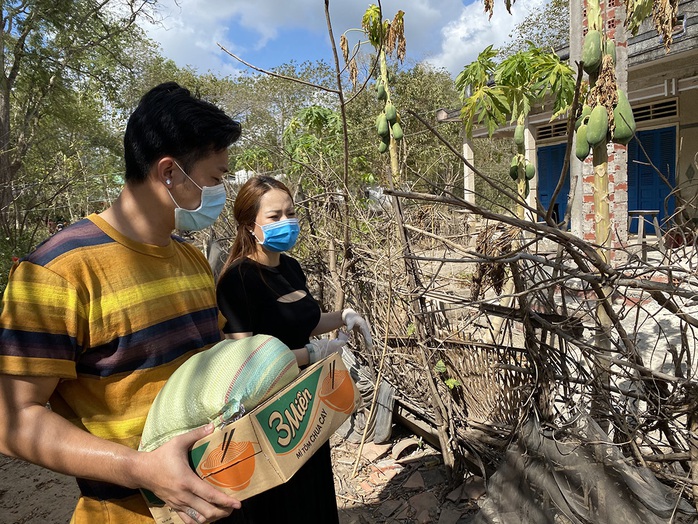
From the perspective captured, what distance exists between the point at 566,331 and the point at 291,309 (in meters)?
1.08

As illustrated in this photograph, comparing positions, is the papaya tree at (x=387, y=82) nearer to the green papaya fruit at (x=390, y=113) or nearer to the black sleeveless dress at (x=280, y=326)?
the green papaya fruit at (x=390, y=113)

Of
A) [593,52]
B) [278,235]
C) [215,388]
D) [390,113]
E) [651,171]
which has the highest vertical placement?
[390,113]

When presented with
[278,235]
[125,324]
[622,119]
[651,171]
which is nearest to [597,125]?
[622,119]

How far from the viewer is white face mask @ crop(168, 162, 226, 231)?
134cm

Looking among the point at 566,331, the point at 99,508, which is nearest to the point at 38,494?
the point at 99,508

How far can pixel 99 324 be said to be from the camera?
109cm

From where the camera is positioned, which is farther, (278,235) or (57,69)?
(57,69)

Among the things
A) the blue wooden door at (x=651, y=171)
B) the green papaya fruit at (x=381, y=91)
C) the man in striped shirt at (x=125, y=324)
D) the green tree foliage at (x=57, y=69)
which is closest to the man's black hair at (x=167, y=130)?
the man in striped shirt at (x=125, y=324)

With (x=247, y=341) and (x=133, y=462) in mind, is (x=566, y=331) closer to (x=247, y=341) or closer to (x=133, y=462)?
(x=247, y=341)

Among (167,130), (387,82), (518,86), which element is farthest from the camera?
(387,82)

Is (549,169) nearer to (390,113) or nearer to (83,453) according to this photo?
(390,113)

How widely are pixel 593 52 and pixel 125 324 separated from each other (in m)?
1.71

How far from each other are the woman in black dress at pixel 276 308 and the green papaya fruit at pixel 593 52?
4.41 feet

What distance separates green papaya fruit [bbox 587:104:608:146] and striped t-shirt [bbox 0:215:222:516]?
141cm
